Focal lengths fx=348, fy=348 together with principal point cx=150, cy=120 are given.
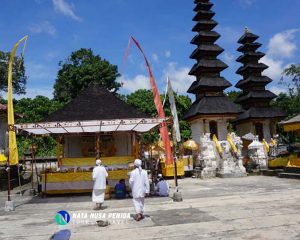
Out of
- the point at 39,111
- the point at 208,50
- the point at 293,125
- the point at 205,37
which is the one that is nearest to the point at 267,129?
the point at 208,50

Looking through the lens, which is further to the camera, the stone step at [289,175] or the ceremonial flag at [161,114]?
the stone step at [289,175]

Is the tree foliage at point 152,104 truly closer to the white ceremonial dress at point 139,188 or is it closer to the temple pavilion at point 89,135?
the temple pavilion at point 89,135

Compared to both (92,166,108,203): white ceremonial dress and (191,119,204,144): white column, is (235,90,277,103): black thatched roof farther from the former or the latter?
(92,166,108,203): white ceremonial dress

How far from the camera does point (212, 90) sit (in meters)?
30.2

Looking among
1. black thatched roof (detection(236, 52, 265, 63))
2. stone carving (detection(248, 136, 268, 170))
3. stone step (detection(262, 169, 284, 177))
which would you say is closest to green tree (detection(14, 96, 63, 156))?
stone carving (detection(248, 136, 268, 170))

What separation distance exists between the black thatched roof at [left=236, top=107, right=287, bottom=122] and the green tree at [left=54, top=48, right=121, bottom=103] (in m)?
16.1

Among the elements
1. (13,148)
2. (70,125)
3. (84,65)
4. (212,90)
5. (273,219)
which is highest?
(84,65)

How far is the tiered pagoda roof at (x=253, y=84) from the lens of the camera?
3419 centimetres

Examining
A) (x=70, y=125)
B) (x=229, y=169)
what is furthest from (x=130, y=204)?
(x=229, y=169)

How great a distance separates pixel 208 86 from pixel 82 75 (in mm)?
17691

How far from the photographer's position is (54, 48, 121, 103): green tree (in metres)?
41.3

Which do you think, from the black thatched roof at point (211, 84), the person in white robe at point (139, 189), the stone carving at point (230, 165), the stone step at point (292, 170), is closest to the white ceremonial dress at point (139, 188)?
the person in white robe at point (139, 189)

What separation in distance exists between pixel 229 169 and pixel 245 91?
16125mm

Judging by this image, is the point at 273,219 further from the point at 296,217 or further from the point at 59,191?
the point at 59,191
